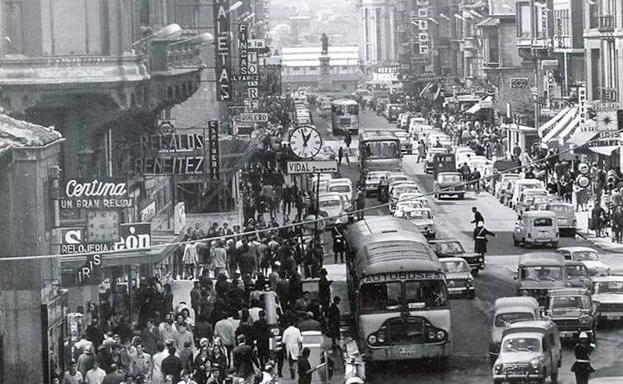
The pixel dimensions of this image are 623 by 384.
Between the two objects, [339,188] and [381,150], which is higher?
[381,150]

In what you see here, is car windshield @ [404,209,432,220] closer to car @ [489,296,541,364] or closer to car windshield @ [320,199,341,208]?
car windshield @ [320,199,341,208]

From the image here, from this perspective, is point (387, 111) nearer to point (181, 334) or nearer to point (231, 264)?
point (231, 264)

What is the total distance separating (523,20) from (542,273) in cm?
7683

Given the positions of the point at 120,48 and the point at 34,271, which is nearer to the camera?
the point at 34,271

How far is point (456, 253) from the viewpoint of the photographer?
4997 cm

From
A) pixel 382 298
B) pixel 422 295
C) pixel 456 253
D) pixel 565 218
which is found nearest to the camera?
pixel 422 295

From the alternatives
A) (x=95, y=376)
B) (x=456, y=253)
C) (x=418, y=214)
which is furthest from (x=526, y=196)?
(x=95, y=376)

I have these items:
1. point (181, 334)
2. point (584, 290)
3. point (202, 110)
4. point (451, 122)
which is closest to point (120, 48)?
point (181, 334)

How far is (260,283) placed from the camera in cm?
4000

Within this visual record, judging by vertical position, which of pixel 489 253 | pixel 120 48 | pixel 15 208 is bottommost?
pixel 489 253

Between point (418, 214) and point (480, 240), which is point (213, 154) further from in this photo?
point (418, 214)

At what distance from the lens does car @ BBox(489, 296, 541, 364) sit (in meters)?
35.4

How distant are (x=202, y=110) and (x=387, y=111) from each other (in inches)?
3736

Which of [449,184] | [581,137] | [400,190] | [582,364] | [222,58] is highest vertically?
[222,58]
